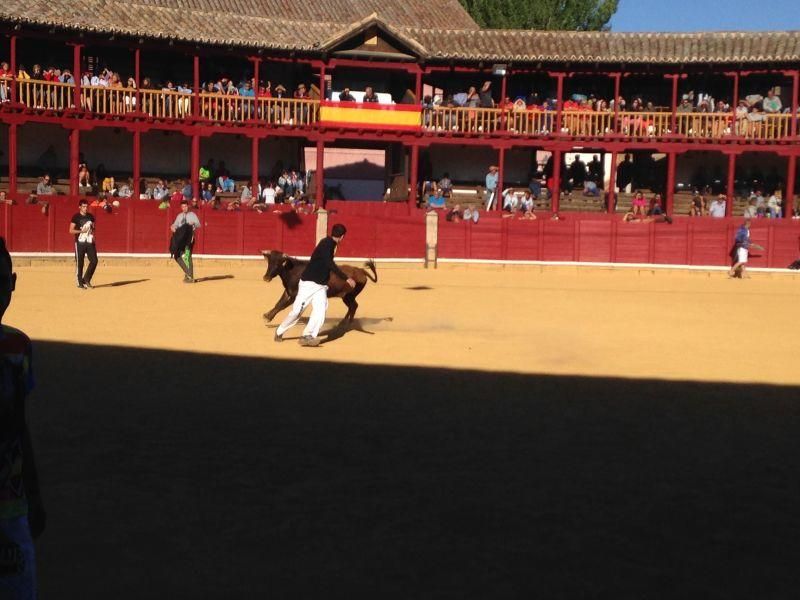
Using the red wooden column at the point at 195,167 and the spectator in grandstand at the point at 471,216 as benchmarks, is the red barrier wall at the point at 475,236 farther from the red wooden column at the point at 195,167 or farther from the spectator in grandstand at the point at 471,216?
the red wooden column at the point at 195,167

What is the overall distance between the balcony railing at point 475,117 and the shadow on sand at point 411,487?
23.3 meters

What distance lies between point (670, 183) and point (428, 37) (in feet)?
27.5

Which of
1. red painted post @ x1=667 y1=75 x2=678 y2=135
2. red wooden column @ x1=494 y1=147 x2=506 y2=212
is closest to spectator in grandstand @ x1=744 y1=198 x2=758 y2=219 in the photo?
red painted post @ x1=667 y1=75 x2=678 y2=135

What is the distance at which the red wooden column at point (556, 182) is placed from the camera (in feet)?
113

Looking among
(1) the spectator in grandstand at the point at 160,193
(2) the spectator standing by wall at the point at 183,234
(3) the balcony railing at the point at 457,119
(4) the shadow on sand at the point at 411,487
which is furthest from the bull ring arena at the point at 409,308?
(2) the spectator standing by wall at the point at 183,234

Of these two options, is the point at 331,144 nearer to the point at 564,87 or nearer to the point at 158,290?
the point at 564,87

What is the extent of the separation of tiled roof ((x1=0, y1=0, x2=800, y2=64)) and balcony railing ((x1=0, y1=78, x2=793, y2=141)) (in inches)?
60.6

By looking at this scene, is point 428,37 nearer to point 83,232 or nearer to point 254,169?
point 254,169

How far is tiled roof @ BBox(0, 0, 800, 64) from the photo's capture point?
→ 109 ft

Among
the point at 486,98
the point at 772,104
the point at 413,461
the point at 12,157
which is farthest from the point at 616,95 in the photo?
the point at 413,461

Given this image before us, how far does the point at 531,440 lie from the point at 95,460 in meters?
2.86

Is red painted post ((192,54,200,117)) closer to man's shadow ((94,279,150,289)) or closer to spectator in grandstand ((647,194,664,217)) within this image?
man's shadow ((94,279,150,289))

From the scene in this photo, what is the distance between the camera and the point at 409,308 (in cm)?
1816

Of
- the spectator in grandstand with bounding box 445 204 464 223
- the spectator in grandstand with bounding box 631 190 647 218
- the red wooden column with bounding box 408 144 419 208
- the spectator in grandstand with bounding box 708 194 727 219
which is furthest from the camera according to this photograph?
the red wooden column with bounding box 408 144 419 208
